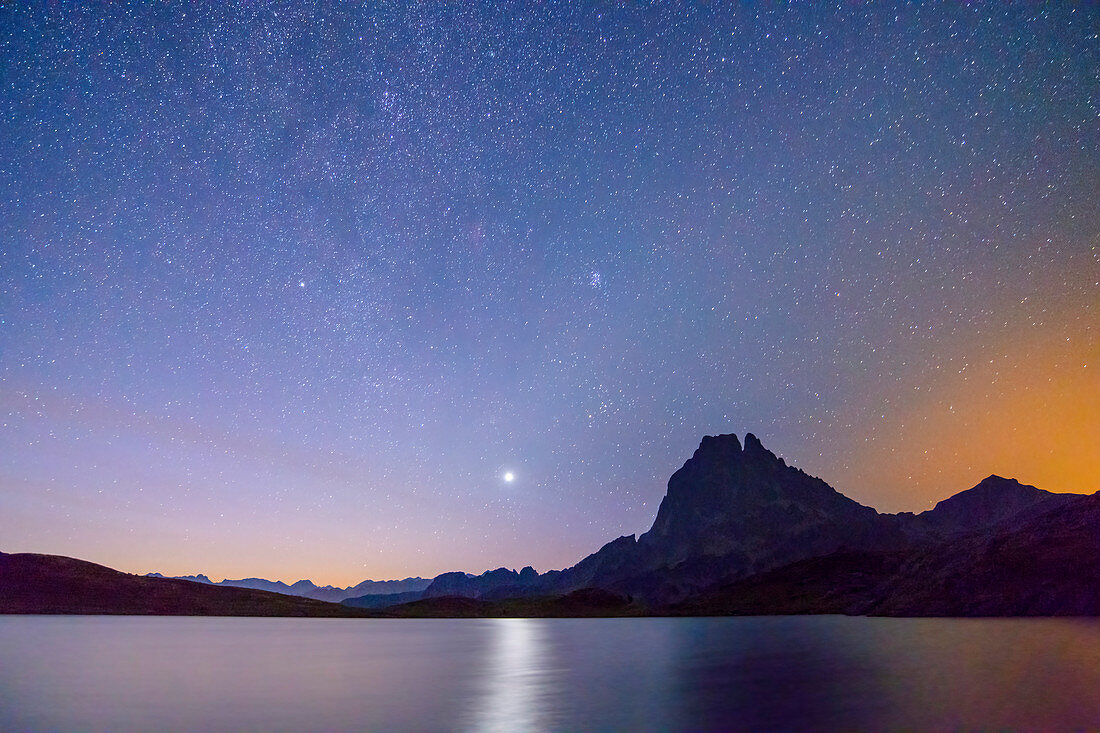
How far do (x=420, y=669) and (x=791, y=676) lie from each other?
3541 centimetres

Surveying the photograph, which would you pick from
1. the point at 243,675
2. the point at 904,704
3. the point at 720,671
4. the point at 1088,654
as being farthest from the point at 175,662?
the point at 1088,654

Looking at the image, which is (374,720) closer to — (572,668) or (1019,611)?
(572,668)

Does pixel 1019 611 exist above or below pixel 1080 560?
below

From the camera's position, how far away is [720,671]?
5366cm

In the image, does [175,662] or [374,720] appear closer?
[374,720]

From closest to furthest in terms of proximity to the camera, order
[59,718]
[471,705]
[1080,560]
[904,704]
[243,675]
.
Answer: [59,718] → [904,704] → [471,705] → [243,675] → [1080,560]

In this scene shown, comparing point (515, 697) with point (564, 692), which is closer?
point (515, 697)

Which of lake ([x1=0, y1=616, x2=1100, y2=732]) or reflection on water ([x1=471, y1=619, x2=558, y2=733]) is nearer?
lake ([x1=0, y1=616, x2=1100, y2=732])

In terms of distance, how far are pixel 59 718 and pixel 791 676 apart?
46702 mm

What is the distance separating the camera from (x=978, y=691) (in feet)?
123

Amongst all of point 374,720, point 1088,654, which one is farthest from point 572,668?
point 1088,654

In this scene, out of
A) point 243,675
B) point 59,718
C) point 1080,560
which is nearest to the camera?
point 59,718

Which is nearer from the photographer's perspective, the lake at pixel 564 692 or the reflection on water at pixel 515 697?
the lake at pixel 564 692

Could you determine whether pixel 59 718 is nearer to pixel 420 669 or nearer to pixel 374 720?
pixel 374 720
